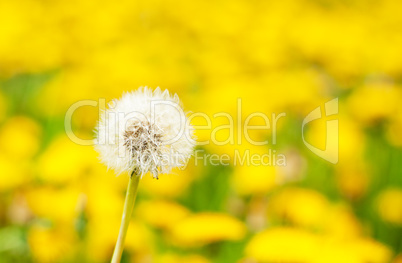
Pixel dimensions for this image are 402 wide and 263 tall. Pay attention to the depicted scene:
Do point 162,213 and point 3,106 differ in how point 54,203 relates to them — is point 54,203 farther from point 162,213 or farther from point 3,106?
point 3,106

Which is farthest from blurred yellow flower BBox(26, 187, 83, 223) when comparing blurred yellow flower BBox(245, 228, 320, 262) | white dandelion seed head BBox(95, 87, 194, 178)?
white dandelion seed head BBox(95, 87, 194, 178)

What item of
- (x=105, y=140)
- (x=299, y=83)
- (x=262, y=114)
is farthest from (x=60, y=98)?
(x=105, y=140)

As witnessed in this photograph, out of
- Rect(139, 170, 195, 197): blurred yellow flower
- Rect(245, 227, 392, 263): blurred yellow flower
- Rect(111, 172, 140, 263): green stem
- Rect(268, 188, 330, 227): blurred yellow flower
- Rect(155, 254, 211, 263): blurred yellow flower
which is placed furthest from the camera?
Rect(139, 170, 195, 197): blurred yellow flower

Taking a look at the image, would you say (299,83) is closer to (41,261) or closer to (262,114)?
(262,114)

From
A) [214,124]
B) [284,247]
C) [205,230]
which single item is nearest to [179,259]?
[205,230]

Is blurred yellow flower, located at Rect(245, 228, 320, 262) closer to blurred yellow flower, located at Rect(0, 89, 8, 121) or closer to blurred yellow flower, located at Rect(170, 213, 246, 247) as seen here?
blurred yellow flower, located at Rect(170, 213, 246, 247)

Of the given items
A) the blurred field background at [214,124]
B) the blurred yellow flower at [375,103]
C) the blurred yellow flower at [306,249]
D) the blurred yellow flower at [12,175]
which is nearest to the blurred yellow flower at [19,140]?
the blurred field background at [214,124]
